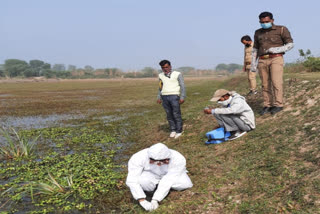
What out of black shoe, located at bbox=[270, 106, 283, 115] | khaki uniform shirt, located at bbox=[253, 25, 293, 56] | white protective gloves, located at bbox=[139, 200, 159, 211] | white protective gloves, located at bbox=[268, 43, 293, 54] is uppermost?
khaki uniform shirt, located at bbox=[253, 25, 293, 56]

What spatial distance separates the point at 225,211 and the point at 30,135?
8.27m

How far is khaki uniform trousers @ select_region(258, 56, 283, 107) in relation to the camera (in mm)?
6852

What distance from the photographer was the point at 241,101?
6.32 metres

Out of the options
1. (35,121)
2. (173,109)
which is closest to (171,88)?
(173,109)

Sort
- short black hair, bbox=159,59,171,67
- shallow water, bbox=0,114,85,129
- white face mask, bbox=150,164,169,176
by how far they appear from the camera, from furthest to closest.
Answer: shallow water, bbox=0,114,85,129 < short black hair, bbox=159,59,171,67 < white face mask, bbox=150,164,169,176

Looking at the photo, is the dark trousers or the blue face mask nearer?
the blue face mask

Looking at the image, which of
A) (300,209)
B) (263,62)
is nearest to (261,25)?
(263,62)

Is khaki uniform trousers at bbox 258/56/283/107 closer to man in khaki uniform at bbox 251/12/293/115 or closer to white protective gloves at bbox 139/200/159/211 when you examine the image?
man in khaki uniform at bbox 251/12/293/115

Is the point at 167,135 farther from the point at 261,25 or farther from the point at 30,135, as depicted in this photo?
the point at 30,135

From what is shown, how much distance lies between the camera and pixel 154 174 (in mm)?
4648

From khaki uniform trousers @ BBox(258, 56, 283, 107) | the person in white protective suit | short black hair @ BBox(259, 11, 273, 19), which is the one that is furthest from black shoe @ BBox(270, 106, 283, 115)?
the person in white protective suit

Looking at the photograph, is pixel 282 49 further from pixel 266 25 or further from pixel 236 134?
pixel 236 134

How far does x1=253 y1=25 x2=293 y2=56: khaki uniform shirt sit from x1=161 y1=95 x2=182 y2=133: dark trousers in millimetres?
2515

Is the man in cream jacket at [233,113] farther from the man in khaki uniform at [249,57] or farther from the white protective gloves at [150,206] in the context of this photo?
the man in khaki uniform at [249,57]
